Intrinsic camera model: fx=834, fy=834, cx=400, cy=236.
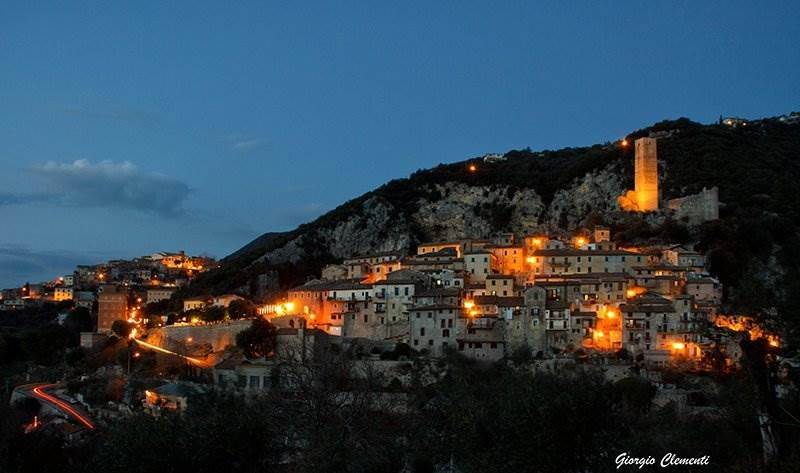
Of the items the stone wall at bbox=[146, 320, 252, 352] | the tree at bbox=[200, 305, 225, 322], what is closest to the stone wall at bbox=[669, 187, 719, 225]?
the stone wall at bbox=[146, 320, 252, 352]

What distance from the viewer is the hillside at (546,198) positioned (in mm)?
69875

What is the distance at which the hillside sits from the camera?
69875 mm

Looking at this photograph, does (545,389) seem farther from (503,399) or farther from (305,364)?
(305,364)

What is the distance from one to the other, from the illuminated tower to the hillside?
1865 millimetres

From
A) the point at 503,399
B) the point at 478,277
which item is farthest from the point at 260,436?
the point at 478,277

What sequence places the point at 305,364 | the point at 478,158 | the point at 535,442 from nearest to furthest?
the point at 535,442 → the point at 305,364 → the point at 478,158

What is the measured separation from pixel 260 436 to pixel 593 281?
32.5 m

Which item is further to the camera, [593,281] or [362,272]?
[362,272]

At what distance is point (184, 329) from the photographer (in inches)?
2229

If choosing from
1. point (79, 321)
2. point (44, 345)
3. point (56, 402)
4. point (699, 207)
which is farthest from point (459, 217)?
point (56, 402)

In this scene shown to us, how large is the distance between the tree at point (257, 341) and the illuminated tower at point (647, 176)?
121ft

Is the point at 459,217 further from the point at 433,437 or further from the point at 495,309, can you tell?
the point at 433,437

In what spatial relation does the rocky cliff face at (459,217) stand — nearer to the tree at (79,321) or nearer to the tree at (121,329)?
the tree at (79,321)

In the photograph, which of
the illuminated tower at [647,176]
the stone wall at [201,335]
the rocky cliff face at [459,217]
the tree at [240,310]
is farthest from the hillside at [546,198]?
the stone wall at [201,335]
